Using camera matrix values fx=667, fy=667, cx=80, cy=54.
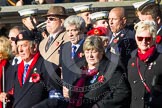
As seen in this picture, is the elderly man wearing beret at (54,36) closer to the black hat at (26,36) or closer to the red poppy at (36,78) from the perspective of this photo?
the black hat at (26,36)

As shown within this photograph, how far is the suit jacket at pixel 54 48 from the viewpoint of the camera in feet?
33.9

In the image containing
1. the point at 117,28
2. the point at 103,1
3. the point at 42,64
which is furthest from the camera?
the point at 103,1

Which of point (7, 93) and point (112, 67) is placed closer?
point (112, 67)

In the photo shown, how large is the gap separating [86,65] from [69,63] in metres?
0.65

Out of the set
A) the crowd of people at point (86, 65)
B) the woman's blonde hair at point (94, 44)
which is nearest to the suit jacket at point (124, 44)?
the crowd of people at point (86, 65)

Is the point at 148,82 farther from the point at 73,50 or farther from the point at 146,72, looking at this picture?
the point at 73,50

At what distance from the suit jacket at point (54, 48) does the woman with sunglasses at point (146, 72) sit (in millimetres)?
1868

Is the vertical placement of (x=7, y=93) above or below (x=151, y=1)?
below

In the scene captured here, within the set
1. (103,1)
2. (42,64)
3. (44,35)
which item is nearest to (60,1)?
(103,1)

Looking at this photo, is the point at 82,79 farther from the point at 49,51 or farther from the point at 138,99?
the point at 49,51

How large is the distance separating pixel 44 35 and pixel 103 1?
13.0ft

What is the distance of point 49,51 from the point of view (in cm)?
1057

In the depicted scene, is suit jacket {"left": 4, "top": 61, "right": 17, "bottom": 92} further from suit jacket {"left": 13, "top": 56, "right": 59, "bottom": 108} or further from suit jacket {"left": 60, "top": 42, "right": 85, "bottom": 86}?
suit jacket {"left": 60, "top": 42, "right": 85, "bottom": 86}

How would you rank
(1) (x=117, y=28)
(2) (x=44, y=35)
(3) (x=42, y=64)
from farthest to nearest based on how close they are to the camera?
1. (2) (x=44, y=35)
2. (1) (x=117, y=28)
3. (3) (x=42, y=64)
